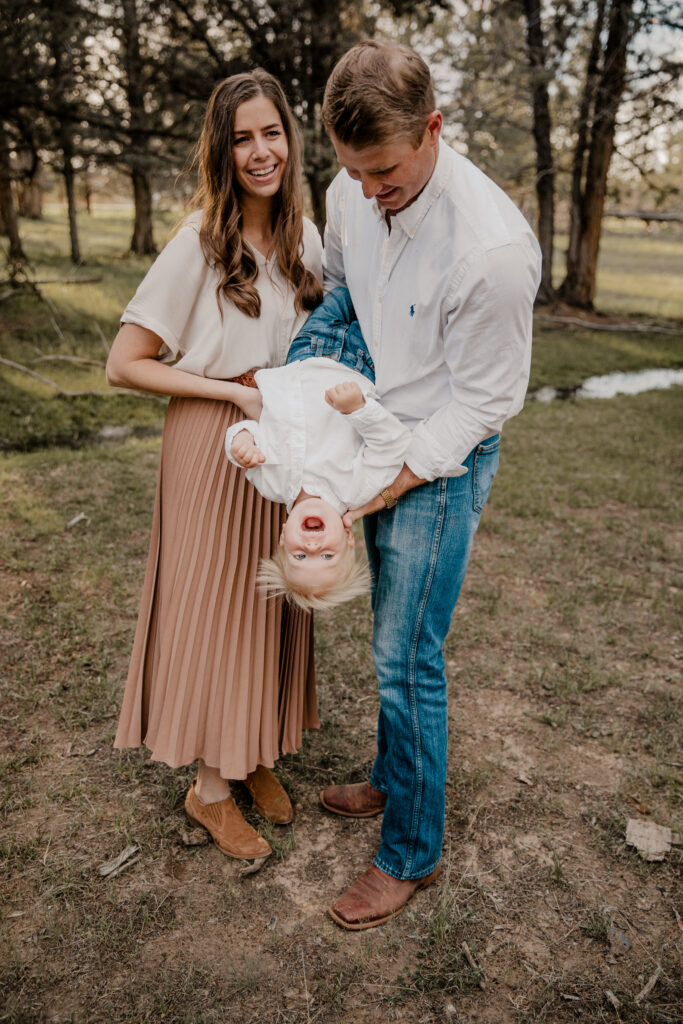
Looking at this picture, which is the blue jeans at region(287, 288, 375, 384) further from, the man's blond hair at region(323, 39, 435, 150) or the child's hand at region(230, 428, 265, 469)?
the man's blond hair at region(323, 39, 435, 150)

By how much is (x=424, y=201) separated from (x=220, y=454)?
92 centimetres

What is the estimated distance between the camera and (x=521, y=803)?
271 centimetres

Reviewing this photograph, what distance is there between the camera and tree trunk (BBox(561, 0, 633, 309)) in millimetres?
12312

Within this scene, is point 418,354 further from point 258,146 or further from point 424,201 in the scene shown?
point 258,146

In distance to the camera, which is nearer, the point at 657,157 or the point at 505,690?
the point at 505,690

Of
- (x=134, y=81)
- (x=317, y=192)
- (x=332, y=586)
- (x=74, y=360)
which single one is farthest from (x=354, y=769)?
(x=134, y=81)

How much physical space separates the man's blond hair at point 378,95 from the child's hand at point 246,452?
2.47ft

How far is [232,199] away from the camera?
212cm

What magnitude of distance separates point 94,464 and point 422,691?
4.15 metres

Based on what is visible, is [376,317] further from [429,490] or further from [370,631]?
[370,631]

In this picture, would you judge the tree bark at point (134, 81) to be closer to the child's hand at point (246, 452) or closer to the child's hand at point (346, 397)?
the child's hand at point (246, 452)

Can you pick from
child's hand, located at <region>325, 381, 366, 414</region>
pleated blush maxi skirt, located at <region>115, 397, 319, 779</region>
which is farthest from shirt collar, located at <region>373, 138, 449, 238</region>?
pleated blush maxi skirt, located at <region>115, 397, 319, 779</region>

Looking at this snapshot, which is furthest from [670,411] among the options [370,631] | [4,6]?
[4,6]

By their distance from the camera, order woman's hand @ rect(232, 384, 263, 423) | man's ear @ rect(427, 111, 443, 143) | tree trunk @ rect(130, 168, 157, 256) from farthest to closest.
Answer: tree trunk @ rect(130, 168, 157, 256) → woman's hand @ rect(232, 384, 263, 423) → man's ear @ rect(427, 111, 443, 143)
